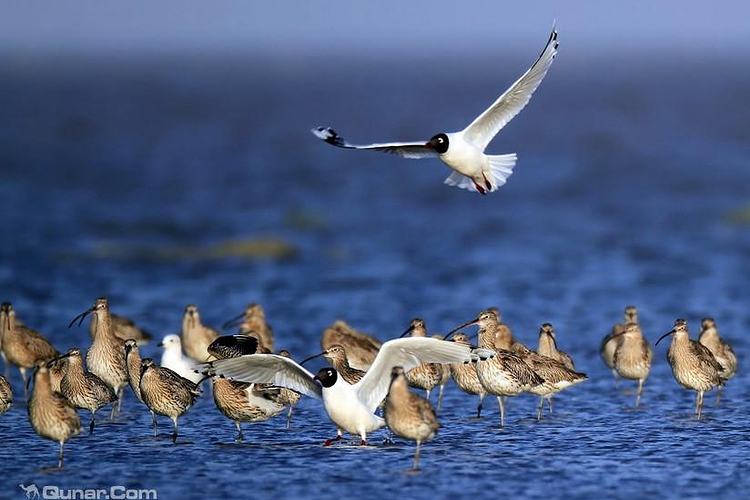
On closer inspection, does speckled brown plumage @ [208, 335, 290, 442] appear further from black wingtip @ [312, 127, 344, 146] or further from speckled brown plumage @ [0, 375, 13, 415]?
black wingtip @ [312, 127, 344, 146]

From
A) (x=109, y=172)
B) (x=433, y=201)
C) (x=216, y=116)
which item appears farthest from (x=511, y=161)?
(x=216, y=116)

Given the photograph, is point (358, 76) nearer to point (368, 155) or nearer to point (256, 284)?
point (368, 155)

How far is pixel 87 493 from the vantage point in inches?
508

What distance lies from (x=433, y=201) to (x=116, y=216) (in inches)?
351

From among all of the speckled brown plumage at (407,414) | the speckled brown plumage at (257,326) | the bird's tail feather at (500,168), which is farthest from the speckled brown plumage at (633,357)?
the speckled brown plumage at (257,326)

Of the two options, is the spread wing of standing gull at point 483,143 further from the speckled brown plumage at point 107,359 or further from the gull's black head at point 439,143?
the speckled brown plumage at point 107,359

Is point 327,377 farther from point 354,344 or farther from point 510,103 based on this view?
point 510,103

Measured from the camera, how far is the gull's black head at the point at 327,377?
14125 mm

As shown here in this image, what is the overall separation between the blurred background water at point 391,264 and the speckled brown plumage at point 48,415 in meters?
0.34

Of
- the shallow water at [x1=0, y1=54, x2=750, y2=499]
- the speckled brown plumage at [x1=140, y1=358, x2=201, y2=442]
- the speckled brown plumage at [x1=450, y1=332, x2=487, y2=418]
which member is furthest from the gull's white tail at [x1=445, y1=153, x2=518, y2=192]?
A: the speckled brown plumage at [x1=140, y1=358, x2=201, y2=442]

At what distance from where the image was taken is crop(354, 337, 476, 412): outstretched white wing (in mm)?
14047

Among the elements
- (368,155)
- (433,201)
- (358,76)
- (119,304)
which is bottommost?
(119,304)

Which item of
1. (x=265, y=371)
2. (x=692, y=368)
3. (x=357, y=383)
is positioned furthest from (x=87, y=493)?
(x=692, y=368)

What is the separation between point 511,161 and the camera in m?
18.0
